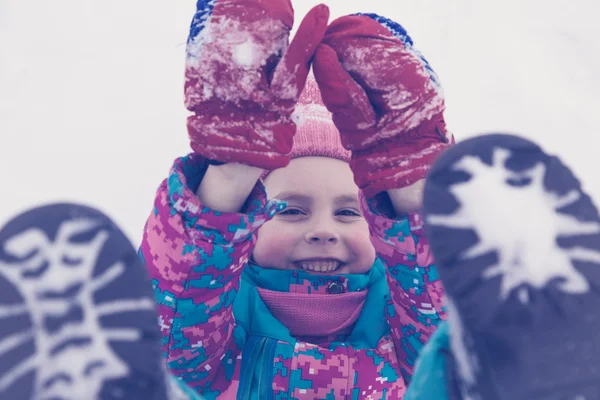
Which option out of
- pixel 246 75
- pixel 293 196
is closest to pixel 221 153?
pixel 246 75

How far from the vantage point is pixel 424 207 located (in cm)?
45

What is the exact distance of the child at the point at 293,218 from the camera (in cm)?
63

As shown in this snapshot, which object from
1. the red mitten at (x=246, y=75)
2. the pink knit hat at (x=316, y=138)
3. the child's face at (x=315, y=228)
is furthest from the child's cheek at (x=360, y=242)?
the red mitten at (x=246, y=75)

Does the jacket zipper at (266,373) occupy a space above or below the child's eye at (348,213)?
below

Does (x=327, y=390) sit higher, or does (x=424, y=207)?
(x=424, y=207)

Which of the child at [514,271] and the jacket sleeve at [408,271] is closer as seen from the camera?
the child at [514,271]

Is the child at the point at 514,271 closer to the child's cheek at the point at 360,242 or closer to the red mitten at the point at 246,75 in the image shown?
the red mitten at the point at 246,75

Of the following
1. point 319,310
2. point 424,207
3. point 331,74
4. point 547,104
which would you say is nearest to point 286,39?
point 331,74

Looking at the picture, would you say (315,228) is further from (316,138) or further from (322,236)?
(316,138)

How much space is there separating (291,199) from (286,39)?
28cm

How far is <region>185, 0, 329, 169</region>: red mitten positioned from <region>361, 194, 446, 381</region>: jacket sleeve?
0.48ft

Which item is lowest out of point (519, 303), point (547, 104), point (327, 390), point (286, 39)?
point (327, 390)

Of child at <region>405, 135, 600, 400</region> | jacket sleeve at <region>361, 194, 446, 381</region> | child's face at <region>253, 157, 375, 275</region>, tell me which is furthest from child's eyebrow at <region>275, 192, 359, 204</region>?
child at <region>405, 135, 600, 400</region>

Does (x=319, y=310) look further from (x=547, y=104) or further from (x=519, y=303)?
(x=547, y=104)
